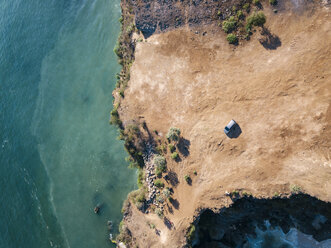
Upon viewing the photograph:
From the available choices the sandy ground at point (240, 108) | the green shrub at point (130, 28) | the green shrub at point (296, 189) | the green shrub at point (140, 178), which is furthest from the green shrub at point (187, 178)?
the green shrub at point (130, 28)

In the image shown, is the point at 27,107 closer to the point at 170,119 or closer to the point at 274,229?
the point at 170,119

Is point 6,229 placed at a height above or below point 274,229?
above

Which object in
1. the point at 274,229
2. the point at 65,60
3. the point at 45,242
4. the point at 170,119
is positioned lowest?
the point at 274,229

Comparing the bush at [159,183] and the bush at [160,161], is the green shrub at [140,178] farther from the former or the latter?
the bush at [160,161]

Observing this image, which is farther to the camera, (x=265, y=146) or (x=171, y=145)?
(x=171, y=145)

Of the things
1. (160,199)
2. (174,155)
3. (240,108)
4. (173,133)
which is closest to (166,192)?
(160,199)

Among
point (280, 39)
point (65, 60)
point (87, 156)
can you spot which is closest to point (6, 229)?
point (87, 156)

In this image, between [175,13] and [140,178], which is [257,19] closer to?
[175,13]
